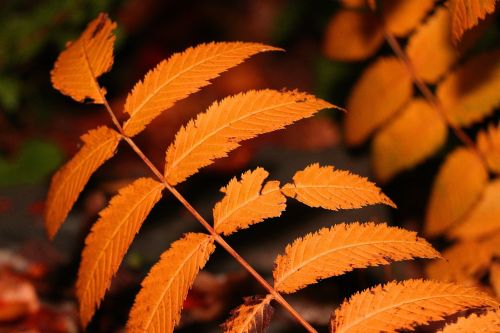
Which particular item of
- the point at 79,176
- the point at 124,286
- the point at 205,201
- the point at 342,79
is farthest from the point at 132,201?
the point at 342,79

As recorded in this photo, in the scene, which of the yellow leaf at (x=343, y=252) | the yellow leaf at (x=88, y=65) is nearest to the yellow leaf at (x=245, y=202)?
the yellow leaf at (x=343, y=252)

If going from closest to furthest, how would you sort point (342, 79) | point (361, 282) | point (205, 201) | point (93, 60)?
1. point (93, 60)
2. point (361, 282)
3. point (205, 201)
4. point (342, 79)

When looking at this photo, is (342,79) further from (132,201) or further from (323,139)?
(132,201)

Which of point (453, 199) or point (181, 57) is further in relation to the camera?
point (453, 199)

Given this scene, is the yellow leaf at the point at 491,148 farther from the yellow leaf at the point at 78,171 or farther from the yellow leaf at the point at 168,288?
the yellow leaf at the point at 78,171

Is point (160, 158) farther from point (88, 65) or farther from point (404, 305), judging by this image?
point (404, 305)
